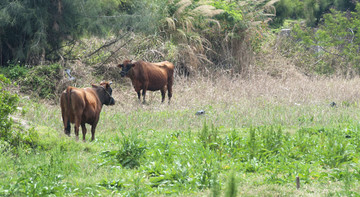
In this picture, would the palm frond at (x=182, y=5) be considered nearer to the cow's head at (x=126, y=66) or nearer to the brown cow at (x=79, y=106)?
the cow's head at (x=126, y=66)

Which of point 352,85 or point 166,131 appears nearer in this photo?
point 166,131

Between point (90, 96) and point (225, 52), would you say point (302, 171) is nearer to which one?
point (90, 96)

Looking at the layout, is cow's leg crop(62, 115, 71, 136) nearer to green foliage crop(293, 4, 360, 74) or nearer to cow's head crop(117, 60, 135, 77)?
cow's head crop(117, 60, 135, 77)

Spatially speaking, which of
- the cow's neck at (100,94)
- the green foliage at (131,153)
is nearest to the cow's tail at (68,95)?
the cow's neck at (100,94)

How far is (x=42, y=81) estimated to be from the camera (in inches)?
573

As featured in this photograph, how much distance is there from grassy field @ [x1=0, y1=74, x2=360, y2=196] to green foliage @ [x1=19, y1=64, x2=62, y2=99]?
224cm

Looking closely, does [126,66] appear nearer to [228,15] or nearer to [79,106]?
[79,106]

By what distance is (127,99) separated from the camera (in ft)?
50.4

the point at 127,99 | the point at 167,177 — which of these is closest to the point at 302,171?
the point at 167,177

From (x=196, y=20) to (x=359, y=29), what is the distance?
7942mm

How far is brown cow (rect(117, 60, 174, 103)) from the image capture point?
14.1 m

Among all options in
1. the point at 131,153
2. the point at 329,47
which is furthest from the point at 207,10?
the point at 131,153

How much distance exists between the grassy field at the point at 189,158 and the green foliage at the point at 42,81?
2243 millimetres

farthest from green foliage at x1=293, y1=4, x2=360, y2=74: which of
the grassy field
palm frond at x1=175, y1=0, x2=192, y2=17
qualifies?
the grassy field
